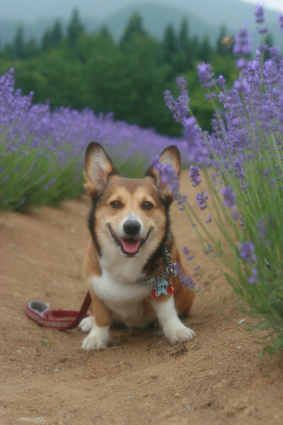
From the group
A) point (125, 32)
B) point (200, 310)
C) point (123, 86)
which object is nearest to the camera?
point (200, 310)

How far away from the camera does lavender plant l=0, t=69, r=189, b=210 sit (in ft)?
14.8

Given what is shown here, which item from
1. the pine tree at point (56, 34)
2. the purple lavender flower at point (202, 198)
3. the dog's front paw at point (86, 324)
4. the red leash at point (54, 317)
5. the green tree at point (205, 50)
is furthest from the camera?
the pine tree at point (56, 34)

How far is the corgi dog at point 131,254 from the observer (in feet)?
9.56

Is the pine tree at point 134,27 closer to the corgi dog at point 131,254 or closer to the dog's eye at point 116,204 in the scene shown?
the corgi dog at point 131,254

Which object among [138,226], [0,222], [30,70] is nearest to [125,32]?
[30,70]

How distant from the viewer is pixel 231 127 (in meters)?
2.39

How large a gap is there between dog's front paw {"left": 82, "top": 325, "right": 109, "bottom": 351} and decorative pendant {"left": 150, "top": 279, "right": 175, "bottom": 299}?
52cm

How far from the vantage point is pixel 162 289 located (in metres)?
2.95

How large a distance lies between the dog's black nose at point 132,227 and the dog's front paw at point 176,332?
73cm

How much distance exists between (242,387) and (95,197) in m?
1.70

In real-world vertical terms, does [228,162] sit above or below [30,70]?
above

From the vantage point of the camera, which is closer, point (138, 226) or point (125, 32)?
point (138, 226)

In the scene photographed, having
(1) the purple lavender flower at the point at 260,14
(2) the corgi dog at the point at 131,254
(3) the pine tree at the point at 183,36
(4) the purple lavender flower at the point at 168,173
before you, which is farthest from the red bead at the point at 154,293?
(3) the pine tree at the point at 183,36

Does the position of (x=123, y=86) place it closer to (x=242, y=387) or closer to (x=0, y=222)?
(x=0, y=222)
